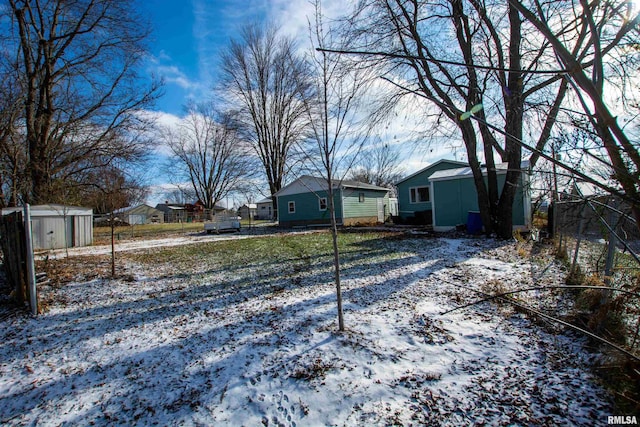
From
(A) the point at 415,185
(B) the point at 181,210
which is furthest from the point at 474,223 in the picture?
(B) the point at 181,210

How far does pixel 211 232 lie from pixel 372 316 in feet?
54.0

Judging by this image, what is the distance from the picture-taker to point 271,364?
2.72 metres

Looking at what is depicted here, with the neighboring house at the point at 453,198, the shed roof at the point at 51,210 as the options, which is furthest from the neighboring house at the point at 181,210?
the neighboring house at the point at 453,198

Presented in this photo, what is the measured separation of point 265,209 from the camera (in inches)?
1852

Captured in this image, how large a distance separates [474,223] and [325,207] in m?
10.7

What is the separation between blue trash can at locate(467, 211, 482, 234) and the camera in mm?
10516

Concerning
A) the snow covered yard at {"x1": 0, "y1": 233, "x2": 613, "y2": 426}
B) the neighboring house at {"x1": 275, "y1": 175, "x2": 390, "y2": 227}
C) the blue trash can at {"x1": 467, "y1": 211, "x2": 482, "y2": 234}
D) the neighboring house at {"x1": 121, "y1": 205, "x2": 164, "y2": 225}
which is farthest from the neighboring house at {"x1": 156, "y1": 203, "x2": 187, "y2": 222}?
the snow covered yard at {"x1": 0, "y1": 233, "x2": 613, "y2": 426}

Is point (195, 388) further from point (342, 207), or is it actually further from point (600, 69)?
point (342, 207)

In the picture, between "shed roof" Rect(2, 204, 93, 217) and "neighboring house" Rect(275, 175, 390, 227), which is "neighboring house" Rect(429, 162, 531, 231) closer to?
"neighboring house" Rect(275, 175, 390, 227)

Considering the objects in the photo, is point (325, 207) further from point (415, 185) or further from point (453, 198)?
point (453, 198)

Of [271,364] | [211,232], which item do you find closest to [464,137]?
[271,364]

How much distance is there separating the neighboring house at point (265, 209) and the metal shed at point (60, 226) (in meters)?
30.3

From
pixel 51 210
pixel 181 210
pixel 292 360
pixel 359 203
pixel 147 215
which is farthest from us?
pixel 181 210

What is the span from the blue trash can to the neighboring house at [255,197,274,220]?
34.5m
